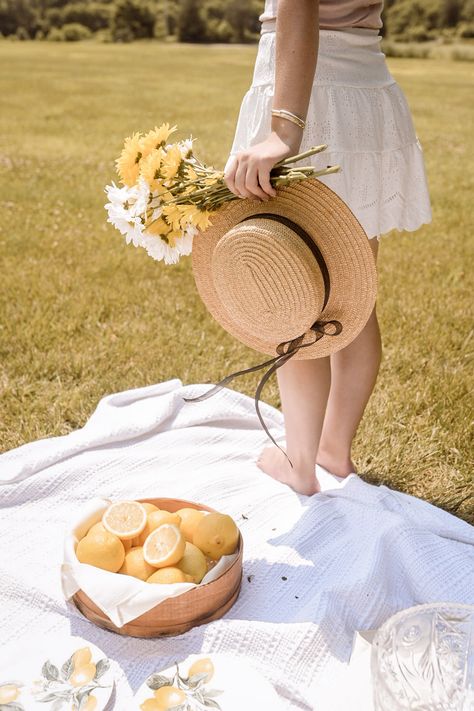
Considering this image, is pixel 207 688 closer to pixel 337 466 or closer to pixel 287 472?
pixel 287 472

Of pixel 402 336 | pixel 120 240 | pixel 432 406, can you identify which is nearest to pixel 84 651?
pixel 432 406

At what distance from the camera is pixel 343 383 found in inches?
107

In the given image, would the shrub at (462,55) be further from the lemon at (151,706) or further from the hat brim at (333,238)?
the lemon at (151,706)

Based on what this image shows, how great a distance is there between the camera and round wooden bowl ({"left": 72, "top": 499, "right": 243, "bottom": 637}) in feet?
6.60

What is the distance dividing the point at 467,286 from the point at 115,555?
3.37 meters

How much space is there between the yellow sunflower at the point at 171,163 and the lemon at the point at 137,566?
100cm

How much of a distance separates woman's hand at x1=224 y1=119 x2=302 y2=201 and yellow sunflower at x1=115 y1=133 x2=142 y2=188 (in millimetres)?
261

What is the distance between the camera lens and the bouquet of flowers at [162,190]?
2.18 m

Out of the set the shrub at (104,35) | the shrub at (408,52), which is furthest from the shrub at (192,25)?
the shrub at (408,52)

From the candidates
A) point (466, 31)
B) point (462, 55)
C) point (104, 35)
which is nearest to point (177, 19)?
point (104, 35)

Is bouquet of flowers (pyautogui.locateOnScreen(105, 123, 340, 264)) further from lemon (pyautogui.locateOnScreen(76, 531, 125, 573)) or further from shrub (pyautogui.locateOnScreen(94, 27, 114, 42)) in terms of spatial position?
shrub (pyautogui.locateOnScreen(94, 27, 114, 42))

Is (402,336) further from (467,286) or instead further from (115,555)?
(115,555)

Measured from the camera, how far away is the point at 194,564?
6.93 feet

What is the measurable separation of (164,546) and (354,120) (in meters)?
1.31
